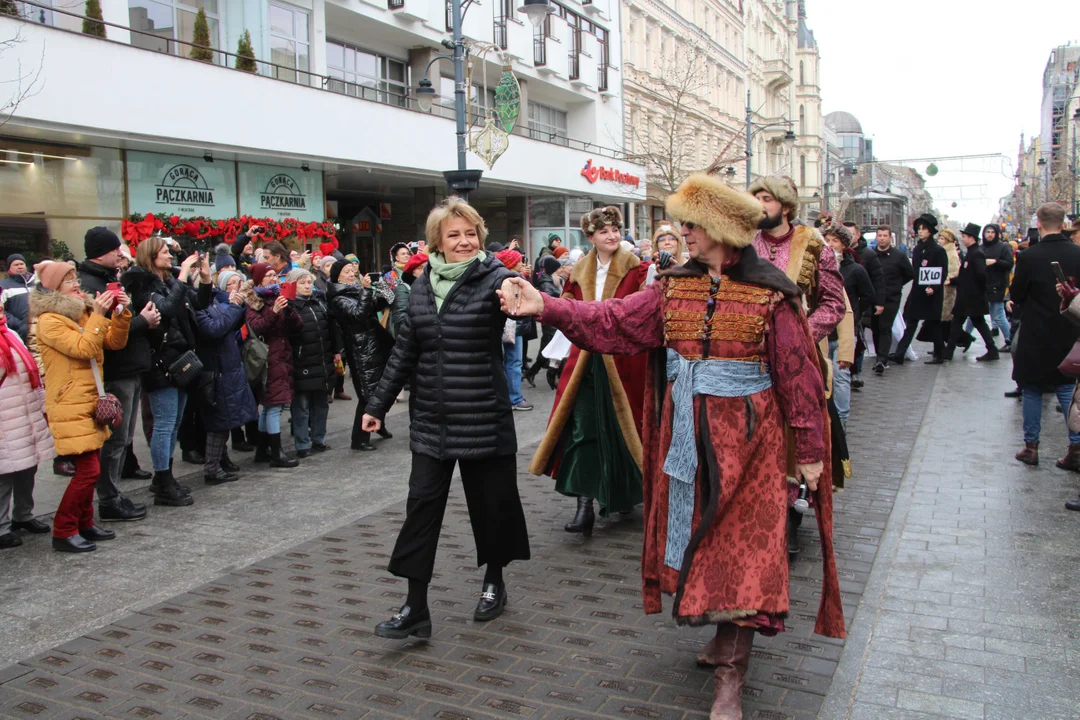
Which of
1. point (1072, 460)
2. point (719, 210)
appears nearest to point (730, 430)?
point (719, 210)

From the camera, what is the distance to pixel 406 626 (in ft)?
13.6

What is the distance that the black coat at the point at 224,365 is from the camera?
7.21 m

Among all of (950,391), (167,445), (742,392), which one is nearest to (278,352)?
(167,445)

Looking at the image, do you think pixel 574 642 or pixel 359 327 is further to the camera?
pixel 359 327

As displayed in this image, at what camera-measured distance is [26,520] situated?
6008mm

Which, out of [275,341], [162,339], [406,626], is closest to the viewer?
[406,626]

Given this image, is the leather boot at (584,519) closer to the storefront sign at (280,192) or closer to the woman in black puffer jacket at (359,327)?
the woman in black puffer jacket at (359,327)

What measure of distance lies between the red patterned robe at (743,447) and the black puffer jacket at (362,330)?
4.60 meters

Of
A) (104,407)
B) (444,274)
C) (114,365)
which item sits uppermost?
(444,274)

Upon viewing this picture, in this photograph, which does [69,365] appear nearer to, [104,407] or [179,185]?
[104,407]

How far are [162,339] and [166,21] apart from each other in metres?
11.6

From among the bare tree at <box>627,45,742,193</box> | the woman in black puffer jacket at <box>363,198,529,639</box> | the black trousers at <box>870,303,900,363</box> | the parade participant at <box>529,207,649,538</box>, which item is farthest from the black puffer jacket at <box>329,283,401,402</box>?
the bare tree at <box>627,45,742,193</box>

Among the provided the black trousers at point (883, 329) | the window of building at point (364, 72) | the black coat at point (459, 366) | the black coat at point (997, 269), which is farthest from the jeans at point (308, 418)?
the window of building at point (364, 72)

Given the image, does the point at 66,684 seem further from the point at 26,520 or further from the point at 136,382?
the point at 136,382
